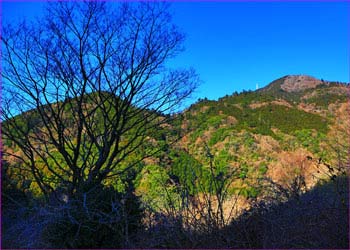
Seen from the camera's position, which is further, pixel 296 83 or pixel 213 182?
pixel 296 83

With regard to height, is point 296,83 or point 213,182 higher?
point 296,83

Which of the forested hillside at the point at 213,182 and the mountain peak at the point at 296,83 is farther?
the mountain peak at the point at 296,83

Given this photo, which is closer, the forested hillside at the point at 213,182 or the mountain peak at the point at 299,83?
the forested hillside at the point at 213,182

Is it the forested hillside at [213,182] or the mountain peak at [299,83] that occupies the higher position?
the mountain peak at [299,83]

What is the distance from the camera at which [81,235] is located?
357cm

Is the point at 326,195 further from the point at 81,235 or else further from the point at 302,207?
the point at 81,235

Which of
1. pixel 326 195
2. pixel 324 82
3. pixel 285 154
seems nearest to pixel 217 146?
pixel 285 154

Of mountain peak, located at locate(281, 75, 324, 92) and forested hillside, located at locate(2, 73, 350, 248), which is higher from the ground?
mountain peak, located at locate(281, 75, 324, 92)

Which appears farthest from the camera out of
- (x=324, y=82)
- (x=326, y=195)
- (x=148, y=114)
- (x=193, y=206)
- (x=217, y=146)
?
(x=324, y=82)

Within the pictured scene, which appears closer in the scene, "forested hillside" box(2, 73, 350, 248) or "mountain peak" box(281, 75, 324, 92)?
"forested hillside" box(2, 73, 350, 248)

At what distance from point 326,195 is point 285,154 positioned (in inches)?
222

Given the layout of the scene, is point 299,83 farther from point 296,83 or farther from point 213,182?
point 213,182

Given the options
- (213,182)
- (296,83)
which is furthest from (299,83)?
→ (213,182)

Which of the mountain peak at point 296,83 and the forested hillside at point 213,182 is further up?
the mountain peak at point 296,83
